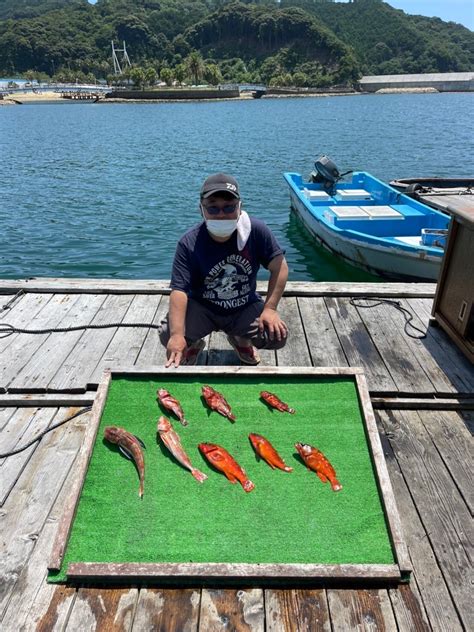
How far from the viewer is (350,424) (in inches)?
113

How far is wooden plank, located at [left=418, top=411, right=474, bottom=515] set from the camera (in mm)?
2755

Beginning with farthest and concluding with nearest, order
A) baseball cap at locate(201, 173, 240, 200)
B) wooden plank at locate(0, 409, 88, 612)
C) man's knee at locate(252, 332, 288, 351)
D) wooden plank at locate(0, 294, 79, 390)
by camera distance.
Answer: wooden plank at locate(0, 294, 79, 390) → man's knee at locate(252, 332, 288, 351) → baseball cap at locate(201, 173, 240, 200) → wooden plank at locate(0, 409, 88, 612)

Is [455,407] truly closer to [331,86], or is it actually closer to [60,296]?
[60,296]

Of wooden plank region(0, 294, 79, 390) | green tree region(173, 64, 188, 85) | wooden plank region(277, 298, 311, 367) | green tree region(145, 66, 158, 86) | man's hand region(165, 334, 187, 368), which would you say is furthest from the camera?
green tree region(173, 64, 188, 85)

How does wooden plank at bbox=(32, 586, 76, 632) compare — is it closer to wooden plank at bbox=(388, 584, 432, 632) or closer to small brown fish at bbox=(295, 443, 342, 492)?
small brown fish at bbox=(295, 443, 342, 492)

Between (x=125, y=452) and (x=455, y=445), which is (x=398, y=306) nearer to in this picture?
(x=455, y=445)

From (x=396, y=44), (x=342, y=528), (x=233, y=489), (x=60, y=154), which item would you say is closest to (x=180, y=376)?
(x=233, y=489)

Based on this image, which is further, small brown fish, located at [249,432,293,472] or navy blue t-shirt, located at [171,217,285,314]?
navy blue t-shirt, located at [171,217,285,314]

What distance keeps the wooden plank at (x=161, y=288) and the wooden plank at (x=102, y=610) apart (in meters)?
3.50

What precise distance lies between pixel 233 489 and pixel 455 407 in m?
1.98

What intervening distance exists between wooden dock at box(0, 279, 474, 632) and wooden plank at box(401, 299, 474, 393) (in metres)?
0.02

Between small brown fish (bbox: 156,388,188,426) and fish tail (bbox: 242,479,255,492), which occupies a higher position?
small brown fish (bbox: 156,388,188,426)

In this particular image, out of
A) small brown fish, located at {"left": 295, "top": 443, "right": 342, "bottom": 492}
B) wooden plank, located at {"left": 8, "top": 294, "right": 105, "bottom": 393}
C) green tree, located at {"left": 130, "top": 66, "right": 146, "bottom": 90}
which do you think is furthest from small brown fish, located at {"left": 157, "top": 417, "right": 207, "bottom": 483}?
green tree, located at {"left": 130, "top": 66, "right": 146, "bottom": 90}

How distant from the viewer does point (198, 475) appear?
2498mm
